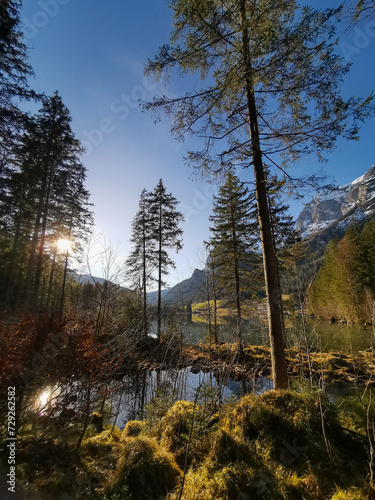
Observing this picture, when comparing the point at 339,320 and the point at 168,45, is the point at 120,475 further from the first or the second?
the point at 339,320

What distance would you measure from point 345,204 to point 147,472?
20347cm

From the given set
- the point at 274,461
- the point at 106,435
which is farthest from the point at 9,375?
the point at 274,461

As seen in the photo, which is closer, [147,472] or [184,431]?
[147,472]

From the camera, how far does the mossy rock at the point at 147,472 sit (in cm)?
249

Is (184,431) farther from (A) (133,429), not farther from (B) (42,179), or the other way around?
(B) (42,179)

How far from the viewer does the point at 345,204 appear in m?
157

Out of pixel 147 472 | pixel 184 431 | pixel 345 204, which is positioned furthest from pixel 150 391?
pixel 345 204

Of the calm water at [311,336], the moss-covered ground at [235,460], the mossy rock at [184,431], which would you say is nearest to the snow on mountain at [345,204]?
the calm water at [311,336]

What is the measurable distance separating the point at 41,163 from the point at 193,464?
563 inches

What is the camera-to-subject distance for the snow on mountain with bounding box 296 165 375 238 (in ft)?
14.7

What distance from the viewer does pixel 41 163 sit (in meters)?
11.2

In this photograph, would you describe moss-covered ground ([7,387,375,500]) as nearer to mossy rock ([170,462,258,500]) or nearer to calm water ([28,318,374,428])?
mossy rock ([170,462,258,500])

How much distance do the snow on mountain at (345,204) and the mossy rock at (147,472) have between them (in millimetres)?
Answer: 4940

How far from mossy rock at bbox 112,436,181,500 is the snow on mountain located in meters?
4.94
